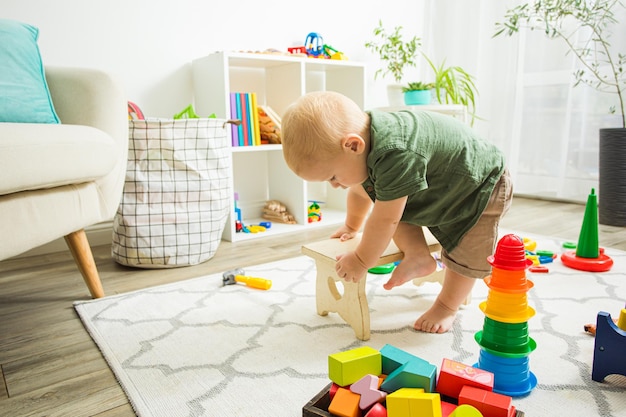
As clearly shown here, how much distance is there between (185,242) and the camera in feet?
5.38

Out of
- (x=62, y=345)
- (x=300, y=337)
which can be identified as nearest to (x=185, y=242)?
(x=62, y=345)

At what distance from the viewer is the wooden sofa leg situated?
1.27m

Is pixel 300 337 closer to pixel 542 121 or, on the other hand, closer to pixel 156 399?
pixel 156 399

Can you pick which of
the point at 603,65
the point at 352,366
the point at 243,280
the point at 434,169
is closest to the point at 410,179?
the point at 434,169

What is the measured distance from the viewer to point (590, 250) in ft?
4.88

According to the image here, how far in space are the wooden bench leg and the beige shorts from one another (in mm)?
239

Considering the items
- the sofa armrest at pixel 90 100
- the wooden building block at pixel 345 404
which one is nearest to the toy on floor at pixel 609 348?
the wooden building block at pixel 345 404

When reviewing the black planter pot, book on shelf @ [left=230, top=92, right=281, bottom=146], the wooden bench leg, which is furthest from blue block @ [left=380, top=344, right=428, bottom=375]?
the black planter pot

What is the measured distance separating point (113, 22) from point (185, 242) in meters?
1.00

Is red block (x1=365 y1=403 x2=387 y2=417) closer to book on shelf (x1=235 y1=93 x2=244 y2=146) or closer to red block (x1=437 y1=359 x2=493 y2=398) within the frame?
red block (x1=437 y1=359 x2=493 y2=398)

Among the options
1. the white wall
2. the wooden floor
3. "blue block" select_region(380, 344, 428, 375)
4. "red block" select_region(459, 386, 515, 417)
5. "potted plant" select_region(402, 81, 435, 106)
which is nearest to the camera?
"red block" select_region(459, 386, 515, 417)

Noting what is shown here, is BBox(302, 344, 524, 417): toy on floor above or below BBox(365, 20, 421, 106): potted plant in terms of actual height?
below

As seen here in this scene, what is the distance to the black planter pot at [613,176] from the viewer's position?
207 centimetres

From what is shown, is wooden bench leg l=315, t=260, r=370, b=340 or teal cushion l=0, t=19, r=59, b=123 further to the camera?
teal cushion l=0, t=19, r=59, b=123
